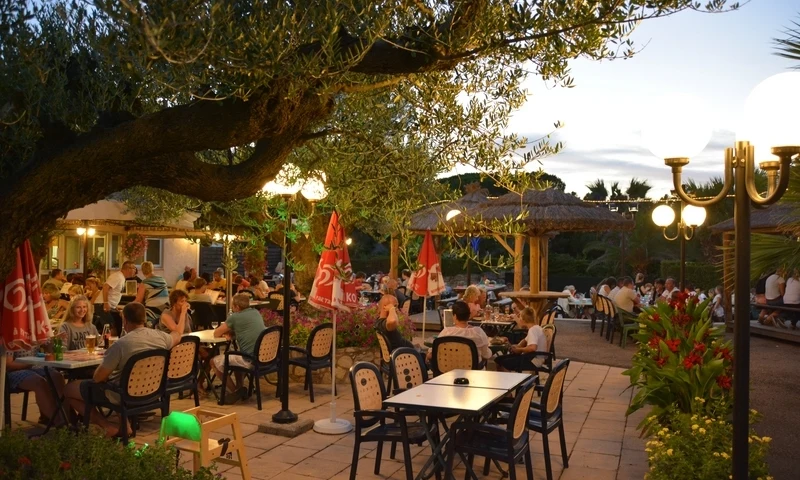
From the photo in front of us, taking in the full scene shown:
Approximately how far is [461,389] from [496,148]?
2.00m

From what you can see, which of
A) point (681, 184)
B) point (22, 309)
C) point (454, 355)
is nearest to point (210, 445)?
point (22, 309)

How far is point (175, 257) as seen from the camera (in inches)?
996

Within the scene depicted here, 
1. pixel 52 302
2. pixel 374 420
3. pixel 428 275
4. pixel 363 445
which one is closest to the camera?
pixel 374 420

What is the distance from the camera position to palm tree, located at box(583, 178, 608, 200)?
34688 millimetres

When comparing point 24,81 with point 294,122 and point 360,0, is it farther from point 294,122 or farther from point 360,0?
point 360,0

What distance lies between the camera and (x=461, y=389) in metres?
5.74

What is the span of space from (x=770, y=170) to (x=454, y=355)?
483 centimetres

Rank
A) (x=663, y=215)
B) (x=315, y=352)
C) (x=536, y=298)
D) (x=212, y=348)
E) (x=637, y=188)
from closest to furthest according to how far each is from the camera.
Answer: (x=315, y=352), (x=212, y=348), (x=663, y=215), (x=536, y=298), (x=637, y=188)

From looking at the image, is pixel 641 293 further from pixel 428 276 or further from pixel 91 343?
pixel 91 343

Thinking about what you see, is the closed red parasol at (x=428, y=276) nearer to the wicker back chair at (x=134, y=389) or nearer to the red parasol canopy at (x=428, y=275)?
the red parasol canopy at (x=428, y=275)

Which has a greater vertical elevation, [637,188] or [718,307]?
[637,188]

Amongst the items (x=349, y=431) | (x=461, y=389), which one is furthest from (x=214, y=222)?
(x=461, y=389)

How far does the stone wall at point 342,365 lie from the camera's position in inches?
369

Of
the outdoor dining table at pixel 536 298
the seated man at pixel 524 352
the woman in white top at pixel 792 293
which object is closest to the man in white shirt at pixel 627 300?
the outdoor dining table at pixel 536 298
